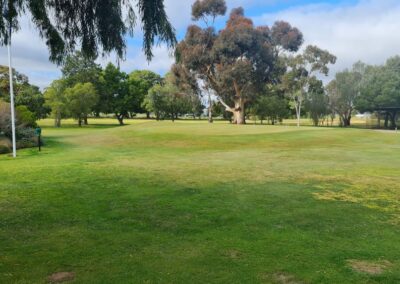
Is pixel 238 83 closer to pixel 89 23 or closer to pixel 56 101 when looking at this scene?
pixel 56 101

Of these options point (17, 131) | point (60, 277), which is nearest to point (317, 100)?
point (17, 131)

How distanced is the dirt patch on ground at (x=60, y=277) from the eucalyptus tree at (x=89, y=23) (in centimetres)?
317

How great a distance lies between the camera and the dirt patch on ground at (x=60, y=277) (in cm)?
429

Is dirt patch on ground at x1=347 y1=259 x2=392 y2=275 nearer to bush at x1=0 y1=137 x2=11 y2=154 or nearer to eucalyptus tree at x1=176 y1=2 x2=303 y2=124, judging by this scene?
bush at x1=0 y1=137 x2=11 y2=154

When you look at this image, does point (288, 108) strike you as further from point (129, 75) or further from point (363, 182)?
point (363, 182)

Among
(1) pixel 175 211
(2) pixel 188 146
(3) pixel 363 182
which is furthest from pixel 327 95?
(1) pixel 175 211

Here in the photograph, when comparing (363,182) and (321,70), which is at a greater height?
(321,70)

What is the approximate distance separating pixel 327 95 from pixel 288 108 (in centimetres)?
1219

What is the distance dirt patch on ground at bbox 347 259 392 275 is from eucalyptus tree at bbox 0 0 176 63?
3944mm

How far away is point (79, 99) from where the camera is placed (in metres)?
57.3

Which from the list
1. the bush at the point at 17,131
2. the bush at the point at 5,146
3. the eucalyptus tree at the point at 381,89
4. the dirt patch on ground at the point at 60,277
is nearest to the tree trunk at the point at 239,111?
the eucalyptus tree at the point at 381,89

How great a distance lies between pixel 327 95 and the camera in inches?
2564

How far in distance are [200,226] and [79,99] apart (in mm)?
54667

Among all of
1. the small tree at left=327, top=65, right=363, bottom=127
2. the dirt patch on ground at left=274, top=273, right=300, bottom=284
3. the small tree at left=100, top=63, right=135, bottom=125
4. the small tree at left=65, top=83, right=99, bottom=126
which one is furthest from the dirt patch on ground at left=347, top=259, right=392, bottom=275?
the small tree at left=100, top=63, right=135, bottom=125
